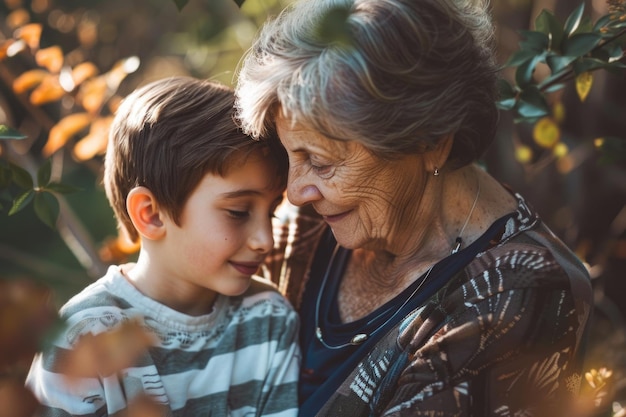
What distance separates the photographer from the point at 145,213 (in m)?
2.18

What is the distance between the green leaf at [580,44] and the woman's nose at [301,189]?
2.68ft

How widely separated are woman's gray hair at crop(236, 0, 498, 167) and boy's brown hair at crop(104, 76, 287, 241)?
0.13 m

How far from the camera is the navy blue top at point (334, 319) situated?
2.00 meters

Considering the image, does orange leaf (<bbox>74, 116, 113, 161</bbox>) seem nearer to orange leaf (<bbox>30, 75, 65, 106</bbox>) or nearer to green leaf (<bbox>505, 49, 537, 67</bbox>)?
orange leaf (<bbox>30, 75, 65, 106</bbox>)

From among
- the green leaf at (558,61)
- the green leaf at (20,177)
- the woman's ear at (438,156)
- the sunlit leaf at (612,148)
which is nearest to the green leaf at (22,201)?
the green leaf at (20,177)

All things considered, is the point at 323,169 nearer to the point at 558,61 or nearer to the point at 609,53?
the point at 558,61

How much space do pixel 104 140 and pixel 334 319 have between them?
117cm

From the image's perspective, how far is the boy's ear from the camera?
7.09 ft

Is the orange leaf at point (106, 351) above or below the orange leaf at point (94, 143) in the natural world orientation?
above

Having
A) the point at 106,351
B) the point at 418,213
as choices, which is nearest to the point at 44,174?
the point at 418,213

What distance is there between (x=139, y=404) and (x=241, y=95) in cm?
118

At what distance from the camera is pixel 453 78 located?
189cm

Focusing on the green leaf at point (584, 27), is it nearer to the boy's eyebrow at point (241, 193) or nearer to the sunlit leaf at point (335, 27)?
the boy's eyebrow at point (241, 193)

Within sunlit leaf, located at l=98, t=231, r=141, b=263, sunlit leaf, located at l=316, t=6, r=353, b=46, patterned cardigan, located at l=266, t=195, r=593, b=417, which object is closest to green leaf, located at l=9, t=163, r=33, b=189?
sunlit leaf, located at l=98, t=231, r=141, b=263
